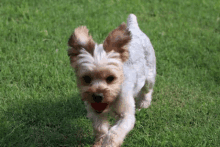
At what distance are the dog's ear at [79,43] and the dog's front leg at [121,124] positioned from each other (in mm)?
900

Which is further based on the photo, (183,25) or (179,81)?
(183,25)

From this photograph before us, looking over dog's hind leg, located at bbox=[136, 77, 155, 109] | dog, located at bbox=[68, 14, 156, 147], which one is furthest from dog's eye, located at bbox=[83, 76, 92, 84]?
dog's hind leg, located at bbox=[136, 77, 155, 109]

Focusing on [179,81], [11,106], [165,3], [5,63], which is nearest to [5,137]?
[11,106]

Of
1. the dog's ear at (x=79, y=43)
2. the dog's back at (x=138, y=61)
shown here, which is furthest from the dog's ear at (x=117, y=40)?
the dog's back at (x=138, y=61)

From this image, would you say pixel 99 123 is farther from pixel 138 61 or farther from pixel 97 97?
pixel 138 61

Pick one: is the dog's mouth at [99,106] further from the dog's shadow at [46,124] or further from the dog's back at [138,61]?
the dog's shadow at [46,124]

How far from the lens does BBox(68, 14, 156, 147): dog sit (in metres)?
3.56

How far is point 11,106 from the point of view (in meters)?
4.88

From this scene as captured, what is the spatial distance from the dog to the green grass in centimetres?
72

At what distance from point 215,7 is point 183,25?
7.64ft

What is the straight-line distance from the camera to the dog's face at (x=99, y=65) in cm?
356

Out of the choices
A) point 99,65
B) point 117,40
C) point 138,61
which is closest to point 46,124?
point 99,65

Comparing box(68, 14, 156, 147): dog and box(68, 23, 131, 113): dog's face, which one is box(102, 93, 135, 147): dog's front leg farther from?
box(68, 23, 131, 113): dog's face

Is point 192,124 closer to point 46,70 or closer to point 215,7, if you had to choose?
point 46,70
